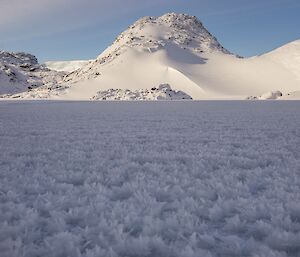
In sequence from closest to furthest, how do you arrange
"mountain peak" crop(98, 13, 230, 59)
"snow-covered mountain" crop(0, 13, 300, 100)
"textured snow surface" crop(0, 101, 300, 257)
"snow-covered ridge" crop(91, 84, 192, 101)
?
1. "textured snow surface" crop(0, 101, 300, 257)
2. "snow-covered ridge" crop(91, 84, 192, 101)
3. "snow-covered mountain" crop(0, 13, 300, 100)
4. "mountain peak" crop(98, 13, 230, 59)

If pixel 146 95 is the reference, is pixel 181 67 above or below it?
above

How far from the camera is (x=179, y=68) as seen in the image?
102 meters

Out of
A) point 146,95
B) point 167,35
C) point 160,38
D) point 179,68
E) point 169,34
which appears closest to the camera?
point 146,95

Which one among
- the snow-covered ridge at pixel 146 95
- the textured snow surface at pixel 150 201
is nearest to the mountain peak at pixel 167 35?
the snow-covered ridge at pixel 146 95

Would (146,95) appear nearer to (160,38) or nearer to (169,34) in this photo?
(160,38)

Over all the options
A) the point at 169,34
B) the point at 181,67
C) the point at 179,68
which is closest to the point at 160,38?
the point at 169,34

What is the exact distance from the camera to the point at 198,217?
3438 mm

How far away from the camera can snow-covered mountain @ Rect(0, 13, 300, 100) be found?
9025 cm

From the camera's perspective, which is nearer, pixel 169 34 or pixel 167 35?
pixel 167 35

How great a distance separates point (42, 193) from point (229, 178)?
92.9 inches

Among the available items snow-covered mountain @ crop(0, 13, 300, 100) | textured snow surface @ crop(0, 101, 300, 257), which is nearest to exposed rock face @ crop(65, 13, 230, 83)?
snow-covered mountain @ crop(0, 13, 300, 100)

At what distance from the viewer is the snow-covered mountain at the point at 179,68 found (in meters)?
90.2

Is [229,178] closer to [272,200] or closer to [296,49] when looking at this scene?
[272,200]

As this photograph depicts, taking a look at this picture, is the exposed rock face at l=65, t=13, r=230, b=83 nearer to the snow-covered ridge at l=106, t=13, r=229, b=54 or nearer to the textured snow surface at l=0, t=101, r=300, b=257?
the snow-covered ridge at l=106, t=13, r=229, b=54
